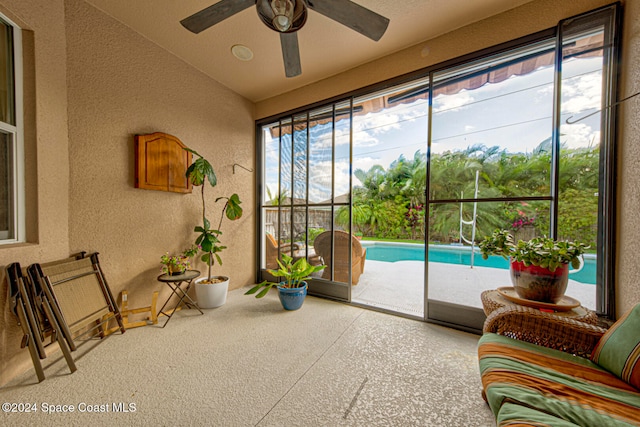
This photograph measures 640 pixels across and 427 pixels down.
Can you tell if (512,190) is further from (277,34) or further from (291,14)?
(277,34)

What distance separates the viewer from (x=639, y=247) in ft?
4.70

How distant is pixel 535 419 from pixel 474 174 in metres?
1.94

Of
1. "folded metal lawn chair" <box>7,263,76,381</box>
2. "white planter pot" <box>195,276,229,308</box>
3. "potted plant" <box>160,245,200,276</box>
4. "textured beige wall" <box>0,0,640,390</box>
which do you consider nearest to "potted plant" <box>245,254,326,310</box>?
"white planter pot" <box>195,276,229,308</box>

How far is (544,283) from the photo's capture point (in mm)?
1462

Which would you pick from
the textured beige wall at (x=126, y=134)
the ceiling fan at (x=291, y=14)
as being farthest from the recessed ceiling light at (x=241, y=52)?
the ceiling fan at (x=291, y=14)

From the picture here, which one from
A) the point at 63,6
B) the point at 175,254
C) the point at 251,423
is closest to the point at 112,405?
the point at 251,423

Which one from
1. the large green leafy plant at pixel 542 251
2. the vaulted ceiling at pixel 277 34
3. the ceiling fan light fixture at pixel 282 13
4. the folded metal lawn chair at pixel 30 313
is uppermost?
the vaulted ceiling at pixel 277 34

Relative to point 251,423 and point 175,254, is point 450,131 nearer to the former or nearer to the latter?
point 251,423

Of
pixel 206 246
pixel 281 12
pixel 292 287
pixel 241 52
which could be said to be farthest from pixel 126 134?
pixel 292 287

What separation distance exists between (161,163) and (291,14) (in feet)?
6.71

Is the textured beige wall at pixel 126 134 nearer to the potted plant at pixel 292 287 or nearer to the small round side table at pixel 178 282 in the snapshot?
the small round side table at pixel 178 282

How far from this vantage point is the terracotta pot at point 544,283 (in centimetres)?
145

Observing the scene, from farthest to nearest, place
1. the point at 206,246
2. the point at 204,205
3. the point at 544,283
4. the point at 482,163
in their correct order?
the point at 204,205 → the point at 206,246 → the point at 482,163 → the point at 544,283

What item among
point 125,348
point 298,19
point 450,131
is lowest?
point 125,348
